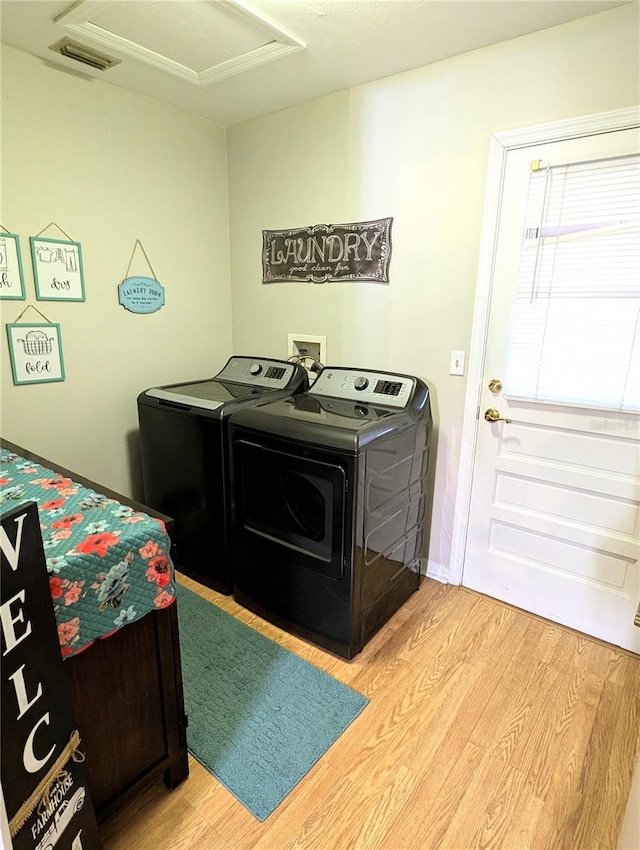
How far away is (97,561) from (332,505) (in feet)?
2.95

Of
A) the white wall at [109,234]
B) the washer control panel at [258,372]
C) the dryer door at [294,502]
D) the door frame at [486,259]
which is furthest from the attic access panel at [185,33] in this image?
the dryer door at [294,502]

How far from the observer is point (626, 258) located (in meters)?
1.69

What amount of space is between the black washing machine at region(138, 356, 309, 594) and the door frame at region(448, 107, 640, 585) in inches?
34.9

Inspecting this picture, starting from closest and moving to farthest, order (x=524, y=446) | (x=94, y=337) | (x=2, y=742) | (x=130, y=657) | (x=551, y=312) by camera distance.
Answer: (x=2, y=742) < (x=130, y=657) < (x=551, y=312) < (x=524, y=446) < (x=94, y=337)

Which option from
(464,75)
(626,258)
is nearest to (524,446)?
(626,258)

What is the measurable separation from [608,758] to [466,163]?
2.28 meters

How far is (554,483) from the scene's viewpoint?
200 centimetres

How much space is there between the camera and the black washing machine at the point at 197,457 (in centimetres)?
209

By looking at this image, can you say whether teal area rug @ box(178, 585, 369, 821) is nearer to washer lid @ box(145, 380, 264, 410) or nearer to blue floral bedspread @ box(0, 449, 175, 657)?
blue floral bedspread @ box(0, 449, 175, 657)

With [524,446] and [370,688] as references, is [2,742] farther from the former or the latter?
[524,446]

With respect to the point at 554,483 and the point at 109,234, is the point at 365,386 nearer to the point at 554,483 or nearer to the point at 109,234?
the point at 554,483

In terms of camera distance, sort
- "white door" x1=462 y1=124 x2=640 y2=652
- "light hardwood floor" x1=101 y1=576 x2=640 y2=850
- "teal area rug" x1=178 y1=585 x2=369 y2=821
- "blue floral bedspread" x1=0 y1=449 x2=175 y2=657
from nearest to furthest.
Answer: "blue floral bedspread" x1=0 y1=449 x2=175 y2=657 → "light hardwood floor" x1=101 y1=576 x2=640 y2=850 → "teal area rug" x1=178 y1=585 x2=369 y2=821 → "white door" x1=462 y1=124 x2=640 y2=652

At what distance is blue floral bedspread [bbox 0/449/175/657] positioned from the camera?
96 centimetres

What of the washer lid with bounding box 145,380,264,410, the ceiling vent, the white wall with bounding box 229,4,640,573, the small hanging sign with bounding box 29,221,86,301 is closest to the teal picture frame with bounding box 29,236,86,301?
the small hanging sign with bounding box 29,221,86,301
